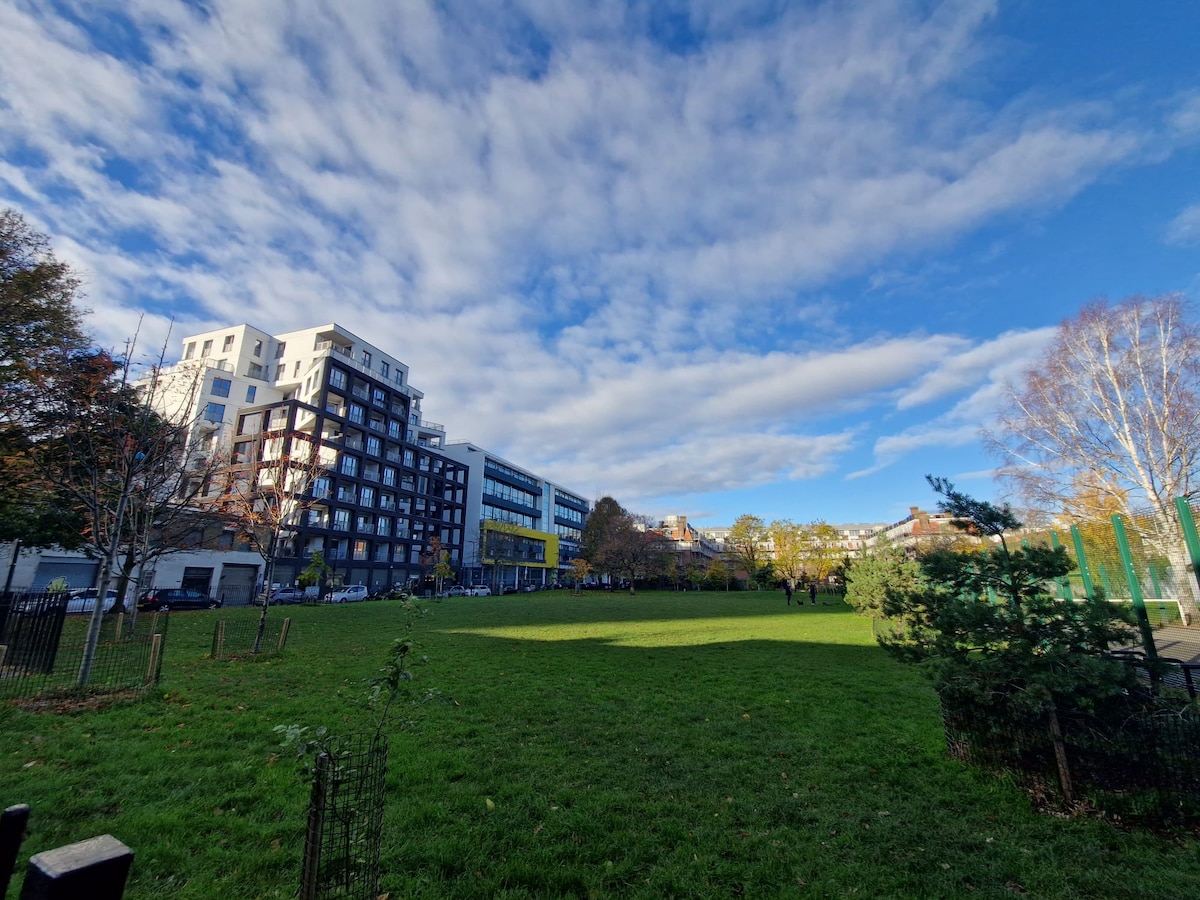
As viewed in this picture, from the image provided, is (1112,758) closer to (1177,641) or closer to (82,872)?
(1177,641)

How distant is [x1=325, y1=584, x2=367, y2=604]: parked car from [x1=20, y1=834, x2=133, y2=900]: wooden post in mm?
49516

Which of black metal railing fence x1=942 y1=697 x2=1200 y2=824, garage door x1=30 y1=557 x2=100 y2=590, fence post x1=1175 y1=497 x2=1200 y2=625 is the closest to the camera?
black metal railing fence x1=942 y1=697 x2=1200 y2=824

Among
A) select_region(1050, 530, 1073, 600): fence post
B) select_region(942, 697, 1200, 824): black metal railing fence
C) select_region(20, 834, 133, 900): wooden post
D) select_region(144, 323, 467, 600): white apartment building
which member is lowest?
select_region(942, 697, 1200, 824): black metal railing fence

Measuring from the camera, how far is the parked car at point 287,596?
140 ft

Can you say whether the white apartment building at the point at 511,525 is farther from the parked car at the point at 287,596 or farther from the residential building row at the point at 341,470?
the parked car at the point at 287,596

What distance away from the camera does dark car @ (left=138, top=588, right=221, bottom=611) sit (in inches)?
1212

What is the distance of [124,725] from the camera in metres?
7.79

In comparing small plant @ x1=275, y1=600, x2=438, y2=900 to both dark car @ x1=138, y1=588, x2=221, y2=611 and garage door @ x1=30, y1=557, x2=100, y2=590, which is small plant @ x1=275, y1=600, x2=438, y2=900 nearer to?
dark car @ x1=138, y1=588, x2=221, y2=611

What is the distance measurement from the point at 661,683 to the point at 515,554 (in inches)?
2693

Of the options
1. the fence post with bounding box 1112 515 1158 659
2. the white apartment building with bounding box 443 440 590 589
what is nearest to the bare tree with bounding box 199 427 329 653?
the fence post with bounding box 1112 515 1158 659

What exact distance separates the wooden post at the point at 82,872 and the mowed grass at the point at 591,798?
51.4 inches

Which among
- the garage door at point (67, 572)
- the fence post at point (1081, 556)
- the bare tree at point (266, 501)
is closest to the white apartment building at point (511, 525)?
the garage door at point (67, 572)

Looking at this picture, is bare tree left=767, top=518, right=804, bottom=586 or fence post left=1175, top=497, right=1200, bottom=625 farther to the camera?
bare tree left=767, top=518, right=804, bottom=586

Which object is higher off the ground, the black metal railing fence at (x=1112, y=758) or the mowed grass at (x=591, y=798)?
the black metal railing fence at (x=1112, y=758)
